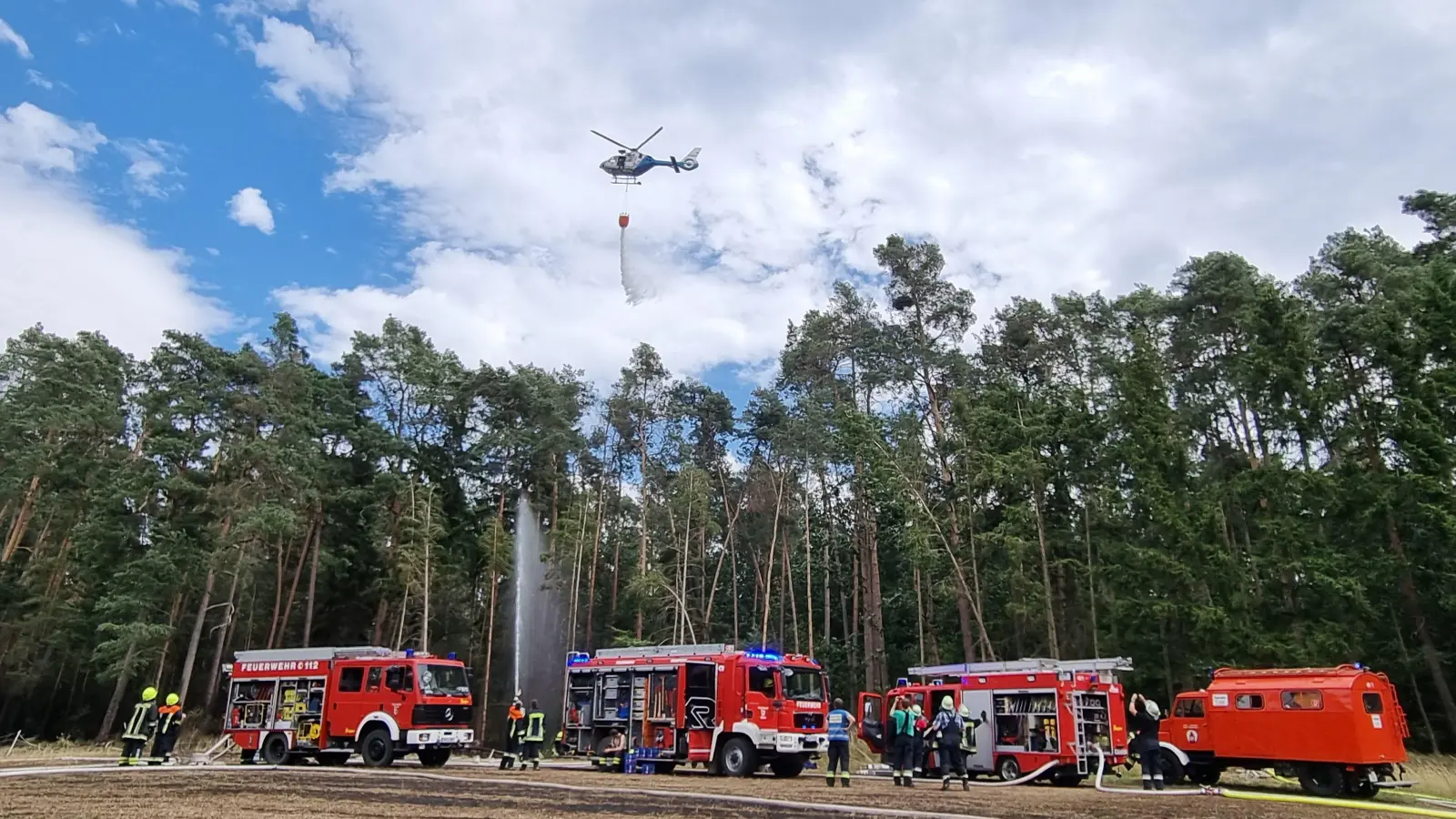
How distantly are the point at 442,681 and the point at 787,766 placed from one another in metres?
7.92

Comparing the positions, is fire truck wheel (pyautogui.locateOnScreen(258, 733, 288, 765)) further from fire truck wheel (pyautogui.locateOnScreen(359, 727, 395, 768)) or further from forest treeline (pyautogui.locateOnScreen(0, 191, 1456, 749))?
forest treeline (pyautogui.locateOnScreen(0, 191, 1456, 749))

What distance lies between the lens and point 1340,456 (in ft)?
92.9

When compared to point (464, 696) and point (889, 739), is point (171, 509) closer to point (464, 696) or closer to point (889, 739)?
point (464, 696)

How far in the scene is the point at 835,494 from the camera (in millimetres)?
46375

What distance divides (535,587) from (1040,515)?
82.1ft

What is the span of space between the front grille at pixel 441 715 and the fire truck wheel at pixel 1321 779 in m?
17.0

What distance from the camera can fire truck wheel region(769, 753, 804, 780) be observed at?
19.4 m

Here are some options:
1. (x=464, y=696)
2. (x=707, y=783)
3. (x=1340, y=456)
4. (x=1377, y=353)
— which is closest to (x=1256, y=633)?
(x=1340, y=456)

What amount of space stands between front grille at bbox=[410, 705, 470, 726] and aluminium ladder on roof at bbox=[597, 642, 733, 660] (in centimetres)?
327

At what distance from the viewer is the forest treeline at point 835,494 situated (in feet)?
89.7

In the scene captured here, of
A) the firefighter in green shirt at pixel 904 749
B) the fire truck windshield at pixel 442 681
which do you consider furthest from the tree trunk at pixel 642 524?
the firefighter in green shirt at pixel 904 749

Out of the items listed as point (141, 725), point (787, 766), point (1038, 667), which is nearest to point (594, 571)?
point (141, 725)

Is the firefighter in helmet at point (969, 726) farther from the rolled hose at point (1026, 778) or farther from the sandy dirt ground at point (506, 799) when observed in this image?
the sandy dirt ground at point (506, 799)

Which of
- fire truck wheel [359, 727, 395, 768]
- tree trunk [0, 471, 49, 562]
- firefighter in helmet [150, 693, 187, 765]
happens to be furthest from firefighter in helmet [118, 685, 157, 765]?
tree trunk [0, 471, 49, 562]
